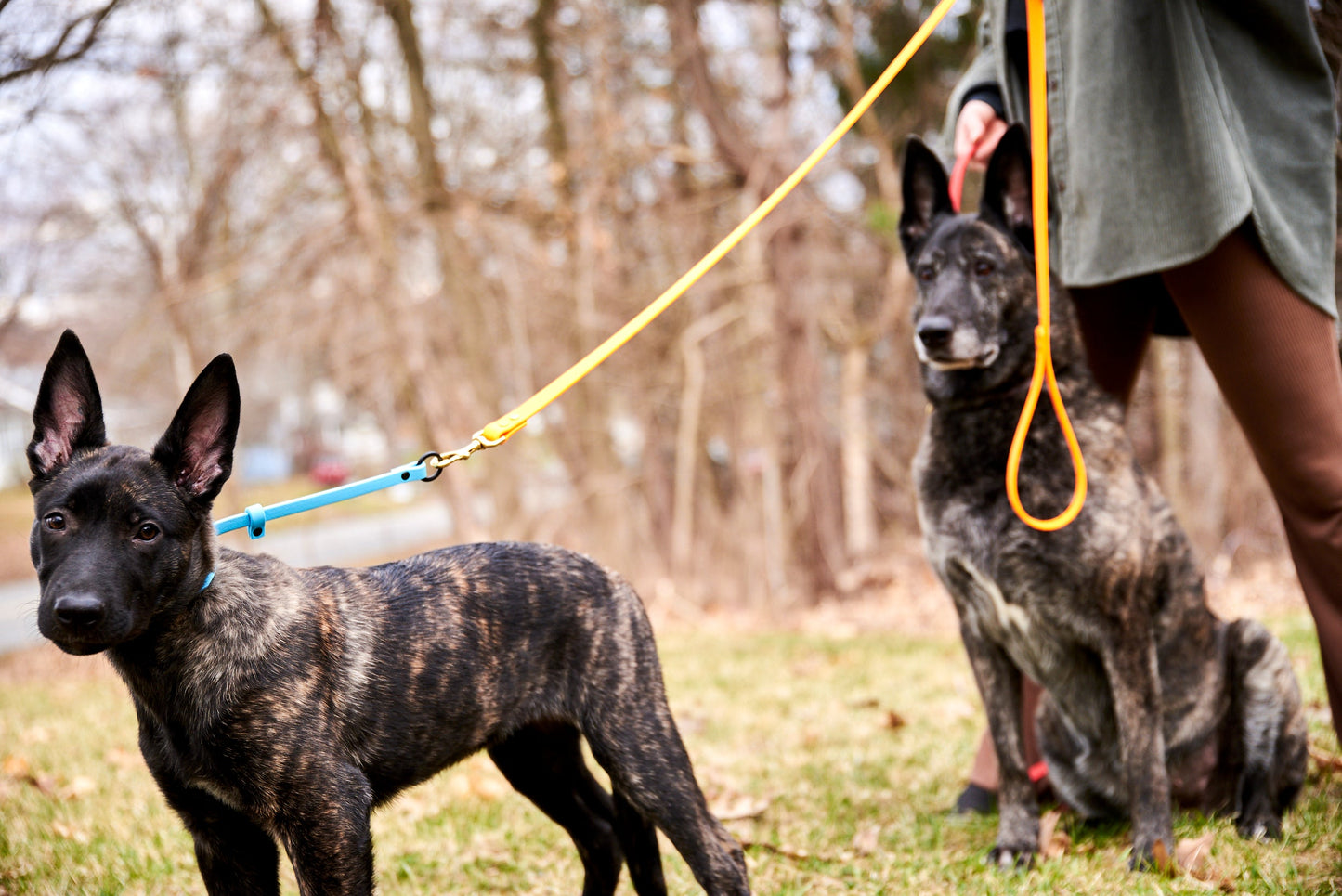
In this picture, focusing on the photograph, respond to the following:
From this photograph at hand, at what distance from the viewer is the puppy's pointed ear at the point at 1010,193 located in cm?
338

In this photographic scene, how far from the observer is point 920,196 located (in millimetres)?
3646

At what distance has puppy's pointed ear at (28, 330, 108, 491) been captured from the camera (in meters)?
2.38

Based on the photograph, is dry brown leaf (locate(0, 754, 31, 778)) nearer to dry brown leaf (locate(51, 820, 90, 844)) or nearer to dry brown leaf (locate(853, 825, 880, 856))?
dry brown leaf (locate(51, 820, 90, 844))

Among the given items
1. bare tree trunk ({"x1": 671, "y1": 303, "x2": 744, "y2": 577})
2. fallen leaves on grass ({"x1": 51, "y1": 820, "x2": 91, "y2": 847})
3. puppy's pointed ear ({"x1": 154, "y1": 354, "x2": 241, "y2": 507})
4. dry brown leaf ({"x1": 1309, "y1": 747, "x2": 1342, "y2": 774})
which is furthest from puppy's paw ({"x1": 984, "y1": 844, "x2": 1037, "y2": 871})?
bare tree trunk ({"x1": 671, "y1": 303, "x2": 744, "y2": 577})

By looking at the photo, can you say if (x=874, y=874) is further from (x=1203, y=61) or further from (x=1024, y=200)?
(x=1203, y=61)

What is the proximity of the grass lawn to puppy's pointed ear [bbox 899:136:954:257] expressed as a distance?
2035mm

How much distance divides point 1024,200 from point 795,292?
605 centimetres

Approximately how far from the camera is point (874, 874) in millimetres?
3129

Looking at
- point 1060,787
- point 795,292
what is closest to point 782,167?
point 795,292

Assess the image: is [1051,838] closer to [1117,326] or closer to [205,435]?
[1117,326]

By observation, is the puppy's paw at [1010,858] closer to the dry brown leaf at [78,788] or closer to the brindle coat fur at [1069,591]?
the brindle coat fur at [1069,591]

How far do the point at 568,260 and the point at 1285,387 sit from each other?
886 cm

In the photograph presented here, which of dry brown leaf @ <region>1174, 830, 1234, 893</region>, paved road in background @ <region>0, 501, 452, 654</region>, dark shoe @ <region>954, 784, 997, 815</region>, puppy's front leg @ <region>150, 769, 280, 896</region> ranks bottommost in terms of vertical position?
paved road in background @ <region>0, 501, 452, 654</region>

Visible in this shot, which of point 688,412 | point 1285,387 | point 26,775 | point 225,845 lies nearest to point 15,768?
point 26,775
